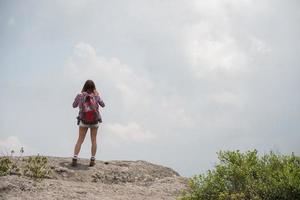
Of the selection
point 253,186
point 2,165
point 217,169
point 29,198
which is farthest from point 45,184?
point 253,186

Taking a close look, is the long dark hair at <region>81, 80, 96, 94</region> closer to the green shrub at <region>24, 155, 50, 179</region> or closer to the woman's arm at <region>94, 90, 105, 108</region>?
the woman's arm at <region>94, 90, 105, 108</region>

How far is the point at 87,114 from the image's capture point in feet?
41.0

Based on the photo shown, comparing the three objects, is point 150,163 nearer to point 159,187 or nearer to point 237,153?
point 159,187

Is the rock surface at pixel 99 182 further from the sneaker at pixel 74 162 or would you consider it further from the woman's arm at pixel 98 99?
the woman's arm at pixel 98 99

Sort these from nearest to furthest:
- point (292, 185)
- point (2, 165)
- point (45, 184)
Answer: point (292, 185)
point (45, 184)
point (2, 165)

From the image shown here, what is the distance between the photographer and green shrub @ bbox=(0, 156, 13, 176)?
10844 millimetres

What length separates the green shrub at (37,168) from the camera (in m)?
10.7

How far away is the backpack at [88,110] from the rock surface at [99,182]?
1455 millimetres

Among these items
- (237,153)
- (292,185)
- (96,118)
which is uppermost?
(96,118)

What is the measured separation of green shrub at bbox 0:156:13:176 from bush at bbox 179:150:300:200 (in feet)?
17.9

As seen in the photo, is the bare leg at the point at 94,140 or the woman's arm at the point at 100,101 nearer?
the bare leg at the point at 94,140

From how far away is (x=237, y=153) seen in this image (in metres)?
7.88

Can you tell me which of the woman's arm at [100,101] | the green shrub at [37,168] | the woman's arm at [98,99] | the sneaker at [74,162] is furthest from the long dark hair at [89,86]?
the green shrub at [37,168]

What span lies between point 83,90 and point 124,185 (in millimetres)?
3208
